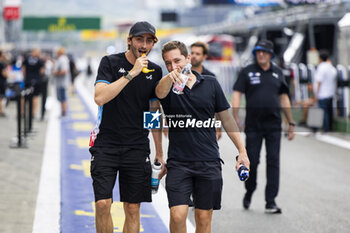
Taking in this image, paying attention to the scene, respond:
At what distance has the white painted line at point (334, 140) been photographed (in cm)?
1397

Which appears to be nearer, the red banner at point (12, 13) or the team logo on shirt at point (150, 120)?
the team logo on shirt at point (150, 120)

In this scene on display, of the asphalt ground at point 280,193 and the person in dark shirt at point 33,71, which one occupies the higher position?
the person in dark shirt at point 33,71

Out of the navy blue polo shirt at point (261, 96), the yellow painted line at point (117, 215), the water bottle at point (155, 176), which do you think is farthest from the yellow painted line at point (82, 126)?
the water bottle at point (155, 176)

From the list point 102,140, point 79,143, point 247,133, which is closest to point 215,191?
point 102,140

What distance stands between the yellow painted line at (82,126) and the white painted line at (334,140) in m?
5.37

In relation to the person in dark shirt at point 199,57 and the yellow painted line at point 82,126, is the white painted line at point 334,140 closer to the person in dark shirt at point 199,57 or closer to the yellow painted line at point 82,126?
the yellow painted line at point 82,126

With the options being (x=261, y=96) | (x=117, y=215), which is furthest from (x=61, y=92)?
(x=261, y=96)

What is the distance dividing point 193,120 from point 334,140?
10353 mm

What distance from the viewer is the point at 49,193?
28.0ft

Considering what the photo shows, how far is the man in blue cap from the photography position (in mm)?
7566

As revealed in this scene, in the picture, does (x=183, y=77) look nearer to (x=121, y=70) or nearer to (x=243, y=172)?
(x=121, y=70)

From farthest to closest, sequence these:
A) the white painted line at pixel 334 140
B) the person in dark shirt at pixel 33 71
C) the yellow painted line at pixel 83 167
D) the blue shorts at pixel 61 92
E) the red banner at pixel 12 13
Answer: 1. the red banner at pixel 12 13
2. the blue shorts at pixel 61 92
3. the person in dark shirt at pixel 33 71
4. the white painted line at pixel 334 140
5. the yellow painted line at pixel 83 167

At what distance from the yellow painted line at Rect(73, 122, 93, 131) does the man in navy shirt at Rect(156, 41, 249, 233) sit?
11.3 meters

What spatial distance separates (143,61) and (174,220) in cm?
116
